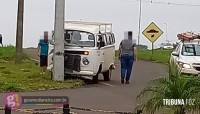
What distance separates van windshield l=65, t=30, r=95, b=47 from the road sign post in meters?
18.8

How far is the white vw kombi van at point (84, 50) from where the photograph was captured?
18.0m

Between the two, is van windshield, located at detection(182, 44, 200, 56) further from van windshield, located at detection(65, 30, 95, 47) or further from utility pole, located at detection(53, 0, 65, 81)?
utility pole, located at detection(53, 0, 65, 81)

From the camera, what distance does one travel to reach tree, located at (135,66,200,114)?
8.02 m

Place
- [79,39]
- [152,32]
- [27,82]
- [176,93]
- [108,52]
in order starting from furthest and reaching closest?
[152,32] < [108,52] < [79,39] < [27,82] < [176,93]

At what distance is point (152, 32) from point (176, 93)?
29.7 meters

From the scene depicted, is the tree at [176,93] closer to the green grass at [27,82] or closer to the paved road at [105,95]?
the paved road at [105,95]

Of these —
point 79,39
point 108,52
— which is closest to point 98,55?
point 79,39

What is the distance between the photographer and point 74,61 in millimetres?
18156

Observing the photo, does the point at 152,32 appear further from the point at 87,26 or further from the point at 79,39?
the point at 79,39

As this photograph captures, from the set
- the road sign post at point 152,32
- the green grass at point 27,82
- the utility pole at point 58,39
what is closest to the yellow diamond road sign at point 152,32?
the road sign post at point 152,32

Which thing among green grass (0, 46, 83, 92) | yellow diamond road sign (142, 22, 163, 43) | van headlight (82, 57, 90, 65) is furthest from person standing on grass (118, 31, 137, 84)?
yellow diamond road sign (142, 22, 163, 43)

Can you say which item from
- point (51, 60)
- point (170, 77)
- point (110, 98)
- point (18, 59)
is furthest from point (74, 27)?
point (170, 77)

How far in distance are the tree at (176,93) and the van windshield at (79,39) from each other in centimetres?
999

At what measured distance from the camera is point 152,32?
37594 mm
